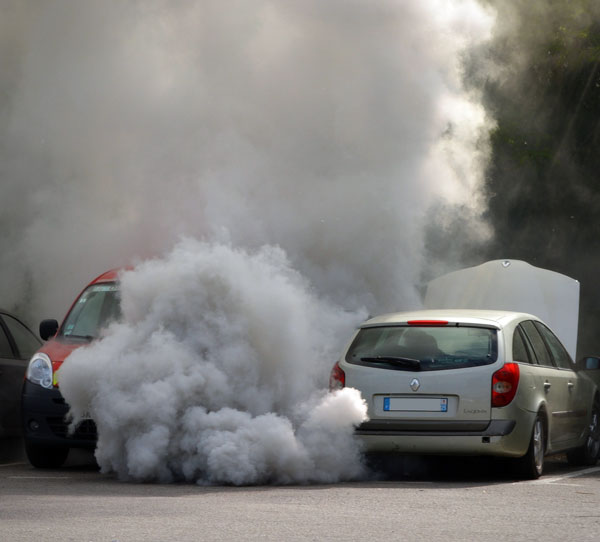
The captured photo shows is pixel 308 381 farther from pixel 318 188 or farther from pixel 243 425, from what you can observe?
pixel 318 188

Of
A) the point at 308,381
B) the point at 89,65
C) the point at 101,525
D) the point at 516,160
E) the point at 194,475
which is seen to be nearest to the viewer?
the point at 101,525

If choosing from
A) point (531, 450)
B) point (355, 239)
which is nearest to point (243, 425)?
point (531, 450)

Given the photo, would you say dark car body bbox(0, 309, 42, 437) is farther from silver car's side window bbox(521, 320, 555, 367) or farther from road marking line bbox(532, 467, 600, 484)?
road marking line bbox(532, 467, 600, 484)

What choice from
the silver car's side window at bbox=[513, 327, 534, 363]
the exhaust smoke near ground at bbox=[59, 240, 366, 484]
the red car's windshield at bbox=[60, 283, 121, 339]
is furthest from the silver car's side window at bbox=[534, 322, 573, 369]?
the red car's windshield at bbox=[60, 283, 121, 339]

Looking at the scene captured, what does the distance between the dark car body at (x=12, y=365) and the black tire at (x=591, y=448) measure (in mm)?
5410

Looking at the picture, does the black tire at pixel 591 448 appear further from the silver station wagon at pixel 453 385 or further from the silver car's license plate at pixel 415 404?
the silver car's license plate at pixel 415 404

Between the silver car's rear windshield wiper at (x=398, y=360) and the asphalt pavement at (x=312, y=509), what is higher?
the silver car's rear windshield wiper at (x=398, y=360)

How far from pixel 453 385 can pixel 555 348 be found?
2206 millimetres

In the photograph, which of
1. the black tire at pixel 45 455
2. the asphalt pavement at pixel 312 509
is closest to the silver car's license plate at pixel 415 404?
the asphalt pavement at pixel 312 509

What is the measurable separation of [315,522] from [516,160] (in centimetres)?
1270

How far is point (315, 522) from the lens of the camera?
7758 mm

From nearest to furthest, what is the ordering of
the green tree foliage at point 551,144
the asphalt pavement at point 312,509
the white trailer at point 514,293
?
the asphalt pavement at point 312,509 < the white trailer at point 514,293 < the green tree foliage at point 551,144

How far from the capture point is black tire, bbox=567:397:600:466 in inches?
499

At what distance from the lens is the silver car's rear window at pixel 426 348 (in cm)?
1057
